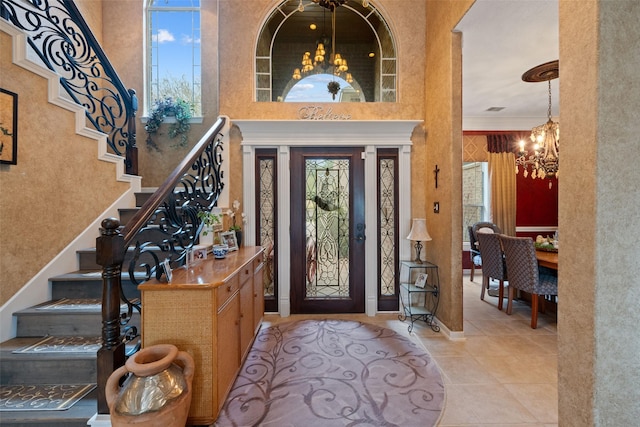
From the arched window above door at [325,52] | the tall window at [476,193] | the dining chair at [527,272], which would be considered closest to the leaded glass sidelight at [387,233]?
the arched window above door at [325,52]

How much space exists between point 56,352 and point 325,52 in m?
4.17

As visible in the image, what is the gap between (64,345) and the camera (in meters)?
1.87

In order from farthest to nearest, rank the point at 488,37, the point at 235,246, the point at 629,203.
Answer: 1. the point at 488,37
2. the point at 235,246
3. the point at 629,203

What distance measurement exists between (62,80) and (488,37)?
4388mm

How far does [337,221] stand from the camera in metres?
3.79

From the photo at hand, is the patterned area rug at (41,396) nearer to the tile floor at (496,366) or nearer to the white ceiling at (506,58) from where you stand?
the tile floor at (496,366)

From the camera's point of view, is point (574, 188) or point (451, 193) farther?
point (451, 193)

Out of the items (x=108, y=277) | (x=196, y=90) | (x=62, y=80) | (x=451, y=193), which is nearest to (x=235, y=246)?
(x=108, y=277)

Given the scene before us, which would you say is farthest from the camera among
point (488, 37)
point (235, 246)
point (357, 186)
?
point (357, 186)

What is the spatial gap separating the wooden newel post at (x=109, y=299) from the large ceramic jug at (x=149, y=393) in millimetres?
144

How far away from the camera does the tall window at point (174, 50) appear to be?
4098 mm

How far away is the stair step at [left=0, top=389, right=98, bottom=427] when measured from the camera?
150 cm

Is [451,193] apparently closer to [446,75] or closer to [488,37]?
[446,75]

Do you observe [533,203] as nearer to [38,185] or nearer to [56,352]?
[56,352]
